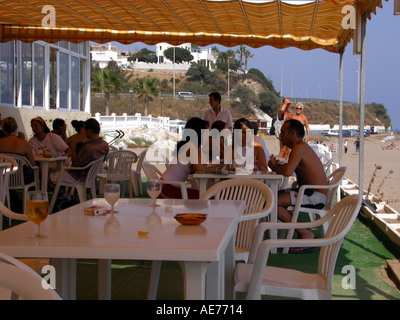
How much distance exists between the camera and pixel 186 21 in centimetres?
752

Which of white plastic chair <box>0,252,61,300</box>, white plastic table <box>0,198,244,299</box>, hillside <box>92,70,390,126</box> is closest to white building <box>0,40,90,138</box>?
white plastic table <box>0,198,244,299</box>

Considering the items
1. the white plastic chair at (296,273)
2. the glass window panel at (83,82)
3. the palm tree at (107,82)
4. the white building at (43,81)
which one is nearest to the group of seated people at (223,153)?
the white plastic chair at (296,273)

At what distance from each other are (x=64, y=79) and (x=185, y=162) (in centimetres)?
1154

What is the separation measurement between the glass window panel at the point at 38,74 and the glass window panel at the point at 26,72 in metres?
0.34

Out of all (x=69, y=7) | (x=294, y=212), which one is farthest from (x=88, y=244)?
(x=69, y=7)

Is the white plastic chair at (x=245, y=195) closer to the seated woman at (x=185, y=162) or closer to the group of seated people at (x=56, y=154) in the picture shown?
the seated woman at (x=185, y=162)

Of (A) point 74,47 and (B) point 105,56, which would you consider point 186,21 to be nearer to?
(A) point 74,47

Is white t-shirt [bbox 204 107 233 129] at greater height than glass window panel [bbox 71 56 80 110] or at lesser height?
lesser

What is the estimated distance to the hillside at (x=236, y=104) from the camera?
64438mm

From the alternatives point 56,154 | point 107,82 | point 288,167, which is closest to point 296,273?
point 288,167

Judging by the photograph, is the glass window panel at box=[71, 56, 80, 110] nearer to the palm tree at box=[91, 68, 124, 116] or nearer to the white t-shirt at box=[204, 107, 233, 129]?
the white t-shirt at box=[204, 107, 233, 129]

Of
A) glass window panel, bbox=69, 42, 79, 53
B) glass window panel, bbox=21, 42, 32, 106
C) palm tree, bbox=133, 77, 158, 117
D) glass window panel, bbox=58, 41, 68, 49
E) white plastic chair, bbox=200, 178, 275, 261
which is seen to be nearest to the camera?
white plastic chair, bbox=200, 178, 275, 261

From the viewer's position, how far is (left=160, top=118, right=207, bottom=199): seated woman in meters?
4.90
